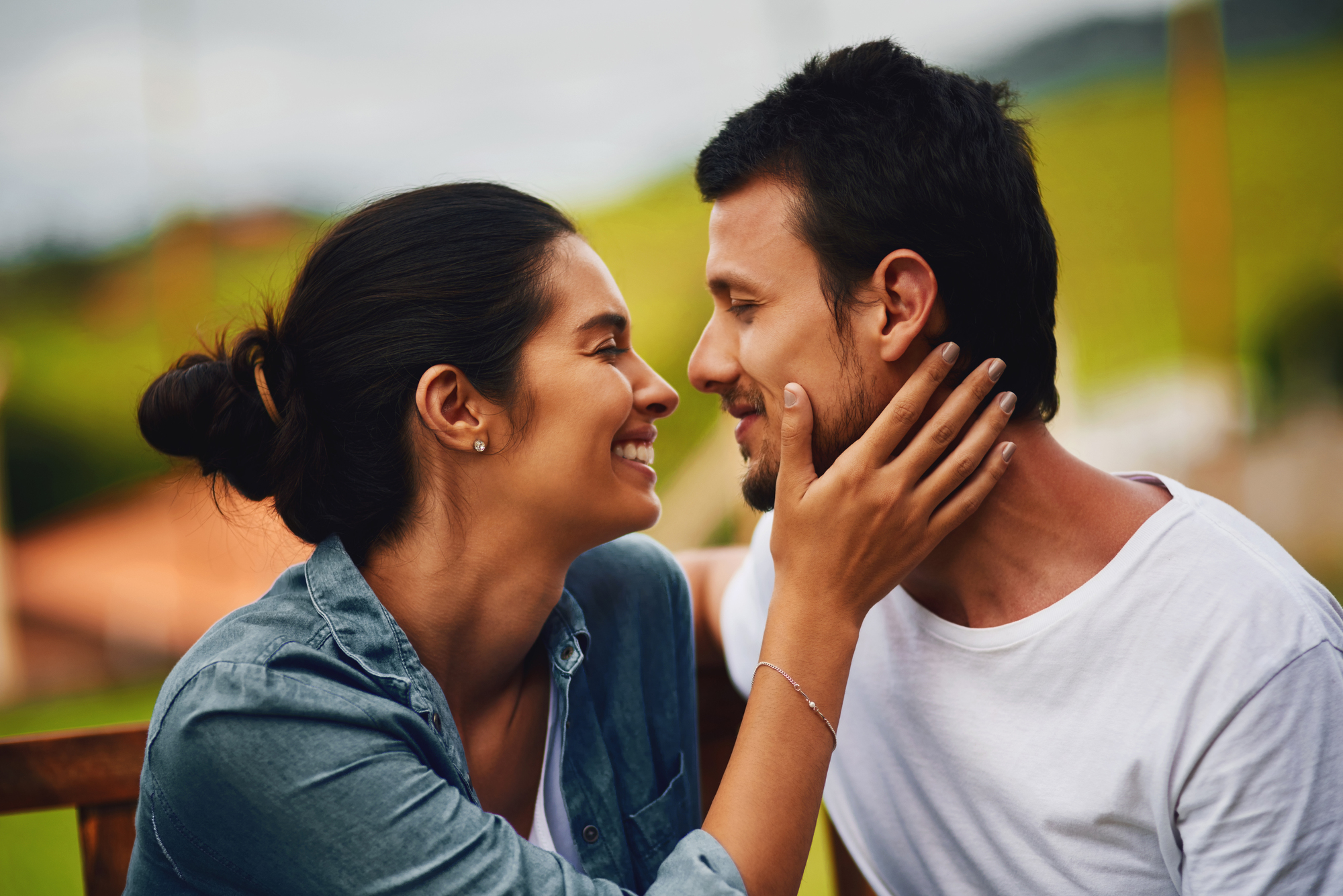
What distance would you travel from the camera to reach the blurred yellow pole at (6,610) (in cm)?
636

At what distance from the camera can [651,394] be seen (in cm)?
170

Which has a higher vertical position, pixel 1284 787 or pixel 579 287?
pixel 579 287

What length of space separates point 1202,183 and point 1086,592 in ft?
25.4

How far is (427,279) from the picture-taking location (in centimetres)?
156

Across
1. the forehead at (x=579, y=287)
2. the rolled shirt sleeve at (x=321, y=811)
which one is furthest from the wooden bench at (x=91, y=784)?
the forehead at (x=579, y=287)

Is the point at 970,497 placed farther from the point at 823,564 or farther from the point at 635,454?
the point at 635,454

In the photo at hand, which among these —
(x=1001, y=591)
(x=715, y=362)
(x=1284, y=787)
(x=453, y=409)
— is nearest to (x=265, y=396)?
(x=453, y=409)

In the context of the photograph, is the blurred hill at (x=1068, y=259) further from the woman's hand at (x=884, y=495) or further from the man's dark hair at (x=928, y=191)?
the woman's hand at (x=884, y=495)

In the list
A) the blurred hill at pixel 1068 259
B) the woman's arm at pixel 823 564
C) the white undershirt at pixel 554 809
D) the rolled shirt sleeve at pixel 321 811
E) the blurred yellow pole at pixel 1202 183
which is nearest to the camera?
the rolled shirt sleeve at pixel 321 811

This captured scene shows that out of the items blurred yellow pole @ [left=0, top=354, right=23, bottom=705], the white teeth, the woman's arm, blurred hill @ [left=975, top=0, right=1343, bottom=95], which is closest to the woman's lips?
the white teeth

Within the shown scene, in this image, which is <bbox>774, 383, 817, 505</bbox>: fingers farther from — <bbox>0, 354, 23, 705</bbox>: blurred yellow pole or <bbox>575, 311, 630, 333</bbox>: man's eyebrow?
<bbox>0, 354, 23, 705</bbox>: blurred yellow pole

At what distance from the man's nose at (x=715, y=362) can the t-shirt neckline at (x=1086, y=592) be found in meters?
0.59

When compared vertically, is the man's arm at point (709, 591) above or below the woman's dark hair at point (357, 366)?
below

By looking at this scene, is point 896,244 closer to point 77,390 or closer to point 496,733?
point 496,733
